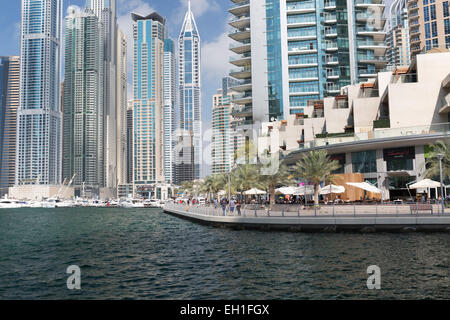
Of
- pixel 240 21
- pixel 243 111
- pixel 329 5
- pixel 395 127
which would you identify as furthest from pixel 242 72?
pixel 395 127

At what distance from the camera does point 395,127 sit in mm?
50000

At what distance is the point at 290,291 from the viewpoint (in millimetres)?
15188

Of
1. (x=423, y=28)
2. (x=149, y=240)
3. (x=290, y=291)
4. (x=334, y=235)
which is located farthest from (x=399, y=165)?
(x=423, y=28)

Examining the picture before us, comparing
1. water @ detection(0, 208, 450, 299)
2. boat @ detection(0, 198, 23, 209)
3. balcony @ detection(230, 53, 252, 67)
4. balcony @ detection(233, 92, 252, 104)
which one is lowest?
boat @ detection(0, 198, 23, 209)

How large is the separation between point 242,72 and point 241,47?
5.91 m

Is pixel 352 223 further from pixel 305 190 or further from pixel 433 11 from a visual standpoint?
pixel 433 11

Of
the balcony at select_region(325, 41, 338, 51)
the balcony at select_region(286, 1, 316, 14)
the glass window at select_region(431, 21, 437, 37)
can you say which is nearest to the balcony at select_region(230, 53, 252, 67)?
the balcony at select_region(286, 1, 316, 14)

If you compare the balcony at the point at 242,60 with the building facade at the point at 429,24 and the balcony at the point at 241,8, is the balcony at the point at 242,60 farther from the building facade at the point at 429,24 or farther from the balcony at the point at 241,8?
the building facade at the point at 429,24

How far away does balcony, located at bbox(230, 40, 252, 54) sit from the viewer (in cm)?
8553

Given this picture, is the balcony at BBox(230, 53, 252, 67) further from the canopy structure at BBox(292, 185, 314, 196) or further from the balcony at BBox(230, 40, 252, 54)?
the canopy structure at BBox(292, 185, 314, 196)

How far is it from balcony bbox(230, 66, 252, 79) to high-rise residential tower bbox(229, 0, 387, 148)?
152 cm

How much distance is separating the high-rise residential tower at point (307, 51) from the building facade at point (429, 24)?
3002 centimetres

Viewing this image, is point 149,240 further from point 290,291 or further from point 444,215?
point 444,215

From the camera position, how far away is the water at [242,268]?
1538cm
